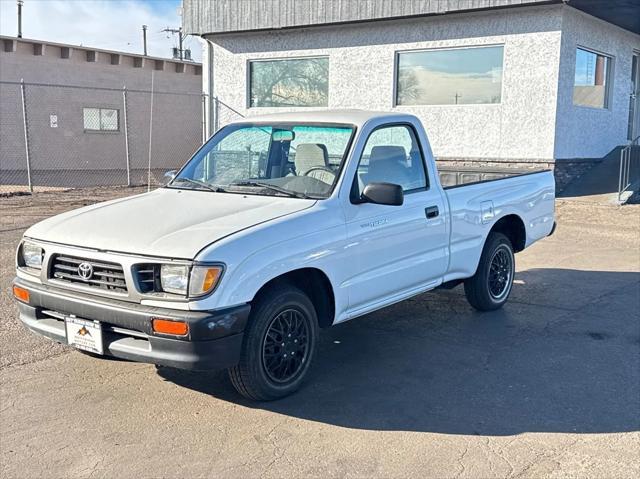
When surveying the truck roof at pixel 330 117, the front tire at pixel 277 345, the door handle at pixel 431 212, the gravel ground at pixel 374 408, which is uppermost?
the truck roof at pixel 330 117

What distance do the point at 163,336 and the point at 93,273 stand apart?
63 centimetres

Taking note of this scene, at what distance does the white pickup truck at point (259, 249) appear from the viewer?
396cm

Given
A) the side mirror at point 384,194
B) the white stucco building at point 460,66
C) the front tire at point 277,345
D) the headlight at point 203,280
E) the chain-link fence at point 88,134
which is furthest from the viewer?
the chain-link fence at point 88,134

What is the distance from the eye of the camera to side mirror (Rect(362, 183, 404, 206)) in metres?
4.75

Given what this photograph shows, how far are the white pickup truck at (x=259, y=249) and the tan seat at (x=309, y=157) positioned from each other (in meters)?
0.01

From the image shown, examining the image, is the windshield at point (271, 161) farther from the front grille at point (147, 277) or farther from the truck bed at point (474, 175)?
the truck bed at point (474, 175)

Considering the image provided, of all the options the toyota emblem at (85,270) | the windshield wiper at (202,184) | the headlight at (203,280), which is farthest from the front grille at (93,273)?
the windshield wiper at (202,184)

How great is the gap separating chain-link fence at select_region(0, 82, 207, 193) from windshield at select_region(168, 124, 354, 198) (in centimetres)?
1589

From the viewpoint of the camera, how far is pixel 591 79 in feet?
53.4

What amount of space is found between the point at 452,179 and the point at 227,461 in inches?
169

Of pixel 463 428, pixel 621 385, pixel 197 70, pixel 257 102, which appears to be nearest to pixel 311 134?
pixel 463 428

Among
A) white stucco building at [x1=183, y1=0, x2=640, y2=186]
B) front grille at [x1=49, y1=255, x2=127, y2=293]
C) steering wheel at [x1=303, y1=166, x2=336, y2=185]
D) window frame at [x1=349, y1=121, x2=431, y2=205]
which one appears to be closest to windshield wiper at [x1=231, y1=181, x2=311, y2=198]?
steering wheel at [x1=303, y1=166, x2=336, y2=185]

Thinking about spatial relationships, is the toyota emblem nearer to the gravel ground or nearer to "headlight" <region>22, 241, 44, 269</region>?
"headlight" <region>22, 241, 44, 269</region>

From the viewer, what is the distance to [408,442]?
4.02m
